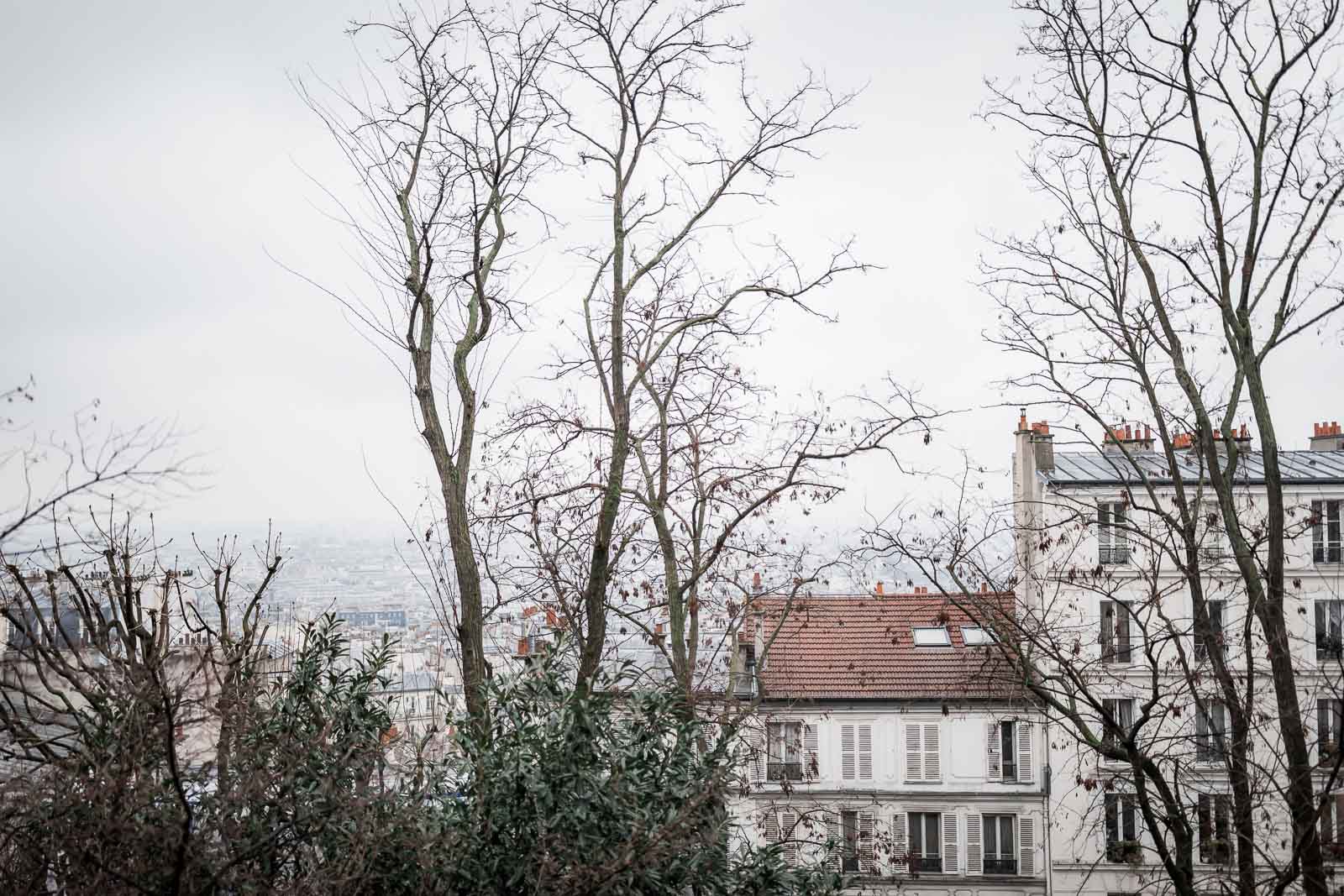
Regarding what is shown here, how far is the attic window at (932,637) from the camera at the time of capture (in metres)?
17.1

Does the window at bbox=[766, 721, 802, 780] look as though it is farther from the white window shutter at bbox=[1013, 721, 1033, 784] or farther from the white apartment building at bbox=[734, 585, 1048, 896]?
the white window shutter at bbox=[1013, 721, 1033, 784]

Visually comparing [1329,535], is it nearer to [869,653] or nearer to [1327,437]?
[1327,437]

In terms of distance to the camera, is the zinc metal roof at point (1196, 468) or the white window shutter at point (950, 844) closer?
the zinc metal roof at point (1196, 468)

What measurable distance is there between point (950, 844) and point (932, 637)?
9.95ft

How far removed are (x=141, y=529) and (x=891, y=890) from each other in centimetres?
1170

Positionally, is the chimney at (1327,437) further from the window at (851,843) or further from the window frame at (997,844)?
the window at (851,843)

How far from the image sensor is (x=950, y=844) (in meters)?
16.6

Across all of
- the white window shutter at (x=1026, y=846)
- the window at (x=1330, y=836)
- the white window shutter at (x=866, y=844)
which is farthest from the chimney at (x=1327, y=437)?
the window at (x=1330, y=836)

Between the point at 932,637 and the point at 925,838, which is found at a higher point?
the point at 932,637

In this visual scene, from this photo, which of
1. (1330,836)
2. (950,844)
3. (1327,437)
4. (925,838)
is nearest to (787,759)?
(925,838)

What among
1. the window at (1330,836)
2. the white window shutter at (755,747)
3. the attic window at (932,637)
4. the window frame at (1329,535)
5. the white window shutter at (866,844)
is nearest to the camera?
the white window shutter at (755,747)

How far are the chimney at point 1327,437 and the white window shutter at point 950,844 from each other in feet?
25.8

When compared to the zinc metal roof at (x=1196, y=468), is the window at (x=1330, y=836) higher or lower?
lower

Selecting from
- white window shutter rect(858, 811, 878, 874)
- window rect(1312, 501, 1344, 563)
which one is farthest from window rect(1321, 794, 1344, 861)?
window rect(1312, 501, 1344, 563)
